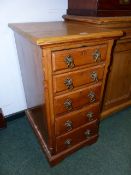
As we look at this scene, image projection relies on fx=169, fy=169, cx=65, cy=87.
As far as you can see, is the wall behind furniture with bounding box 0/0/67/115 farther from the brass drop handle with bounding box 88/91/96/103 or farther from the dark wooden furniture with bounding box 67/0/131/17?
the brass drop handle with bounding box 88/91/96/103

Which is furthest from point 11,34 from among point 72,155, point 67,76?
point 72,155

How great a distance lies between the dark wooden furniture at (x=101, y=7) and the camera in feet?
3.85

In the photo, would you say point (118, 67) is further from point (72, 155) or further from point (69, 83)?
point (72, 155)

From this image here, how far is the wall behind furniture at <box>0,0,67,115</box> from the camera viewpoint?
50.7 inches

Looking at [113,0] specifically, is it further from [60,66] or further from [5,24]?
[5,24]

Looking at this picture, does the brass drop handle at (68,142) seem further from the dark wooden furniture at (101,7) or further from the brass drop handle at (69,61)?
the dark wooden furniture at (101,7)

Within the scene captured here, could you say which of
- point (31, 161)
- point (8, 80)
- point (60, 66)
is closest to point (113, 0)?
point (60, 66)

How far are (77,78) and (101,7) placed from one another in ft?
1.84

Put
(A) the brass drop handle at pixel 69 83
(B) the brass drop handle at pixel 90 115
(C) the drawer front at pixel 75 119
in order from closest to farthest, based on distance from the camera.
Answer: (A) the brass drop handle at pixel 69 83 < (C) the drawer front at pixel 75 119 < (B) the brass drop handle at pixel 90 115

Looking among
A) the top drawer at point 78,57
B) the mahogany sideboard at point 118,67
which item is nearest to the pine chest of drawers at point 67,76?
the top drawer at point 78,57

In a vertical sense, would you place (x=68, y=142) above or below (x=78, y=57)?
below

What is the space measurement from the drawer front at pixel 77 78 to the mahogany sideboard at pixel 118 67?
1.04 feet

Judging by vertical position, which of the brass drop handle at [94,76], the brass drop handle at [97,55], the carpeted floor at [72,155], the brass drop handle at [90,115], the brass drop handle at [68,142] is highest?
the brass drop handle at [97,55]

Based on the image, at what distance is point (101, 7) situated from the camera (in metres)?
1.18
